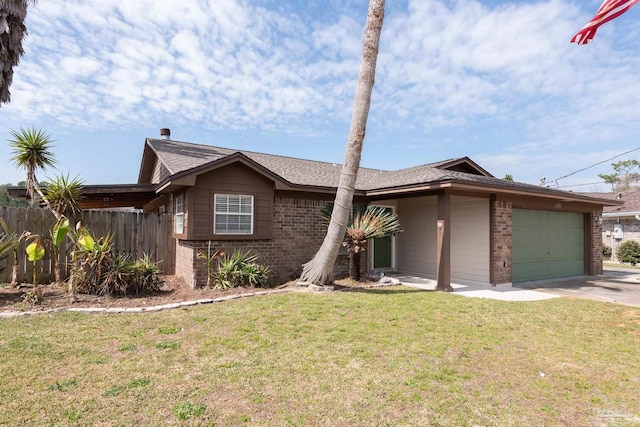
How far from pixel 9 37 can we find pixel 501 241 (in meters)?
11.4

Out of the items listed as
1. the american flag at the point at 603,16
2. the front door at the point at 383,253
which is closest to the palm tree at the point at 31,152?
the front door at the point at 383,253

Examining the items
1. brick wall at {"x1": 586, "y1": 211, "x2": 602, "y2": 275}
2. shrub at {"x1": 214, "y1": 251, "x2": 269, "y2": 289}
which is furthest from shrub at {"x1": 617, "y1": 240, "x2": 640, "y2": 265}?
shrub at {"x1": 214, "y1": 251, "x2": 269, "y2": 289}

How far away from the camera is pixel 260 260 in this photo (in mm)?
9641

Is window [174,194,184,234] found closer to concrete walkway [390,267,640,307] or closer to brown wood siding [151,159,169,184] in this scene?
brown wood siding [151,159,169,184]

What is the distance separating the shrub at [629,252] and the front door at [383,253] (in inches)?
575

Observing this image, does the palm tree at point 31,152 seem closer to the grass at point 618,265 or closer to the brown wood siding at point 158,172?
the brown wood siding at point 158,172

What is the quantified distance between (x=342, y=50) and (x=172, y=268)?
8.70 meters

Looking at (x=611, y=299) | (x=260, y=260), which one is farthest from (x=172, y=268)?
(x=611, y=299)

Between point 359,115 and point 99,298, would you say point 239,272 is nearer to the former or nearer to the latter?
point 99,298

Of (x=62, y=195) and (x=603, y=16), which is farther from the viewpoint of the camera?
(x=62, y=195)

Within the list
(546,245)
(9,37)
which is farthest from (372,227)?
(9,37)

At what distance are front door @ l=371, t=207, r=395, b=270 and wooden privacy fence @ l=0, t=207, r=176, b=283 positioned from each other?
22.4 ft

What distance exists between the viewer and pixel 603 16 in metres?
6.01

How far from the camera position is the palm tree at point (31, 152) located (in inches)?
351
